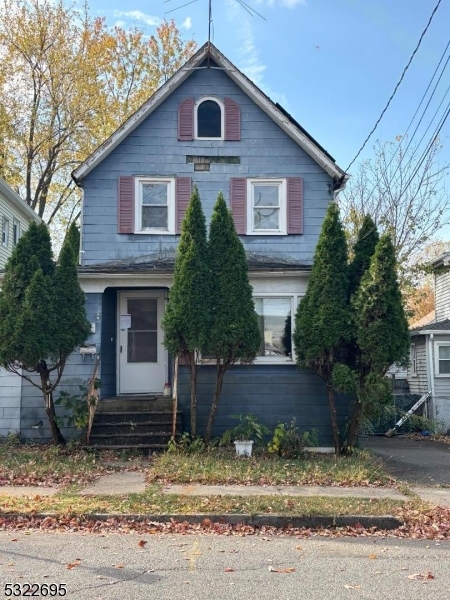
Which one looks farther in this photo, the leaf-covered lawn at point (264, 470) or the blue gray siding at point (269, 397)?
the blue gray siding at point (269, 397)

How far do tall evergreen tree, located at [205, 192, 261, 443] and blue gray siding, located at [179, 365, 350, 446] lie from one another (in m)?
0.92

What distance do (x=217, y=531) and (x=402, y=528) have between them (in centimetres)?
211

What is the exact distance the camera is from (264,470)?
31.9 ft

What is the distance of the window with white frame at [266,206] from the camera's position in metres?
14.0

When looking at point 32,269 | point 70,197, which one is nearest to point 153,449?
point 32,269

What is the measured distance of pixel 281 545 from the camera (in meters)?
6.43

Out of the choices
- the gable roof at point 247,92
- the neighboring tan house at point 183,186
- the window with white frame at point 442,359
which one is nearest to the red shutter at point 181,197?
the neighboring tan house at point 183,186

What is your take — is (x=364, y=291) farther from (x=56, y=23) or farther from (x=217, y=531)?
(x=56, y=23)

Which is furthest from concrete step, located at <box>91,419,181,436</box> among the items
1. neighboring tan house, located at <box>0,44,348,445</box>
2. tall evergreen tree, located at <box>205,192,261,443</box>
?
neighboring tan house, located at <box>0,44,348,445</box>

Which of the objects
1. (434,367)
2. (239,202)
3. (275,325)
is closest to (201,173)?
(239,202)

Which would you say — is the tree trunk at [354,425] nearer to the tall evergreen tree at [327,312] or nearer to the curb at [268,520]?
the tall evergreen tree at [327,312]

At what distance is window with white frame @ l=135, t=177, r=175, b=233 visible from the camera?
1391 centimetres

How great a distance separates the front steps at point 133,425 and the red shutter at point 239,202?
4.34 m

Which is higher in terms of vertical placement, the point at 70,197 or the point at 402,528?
the point at 70,197
